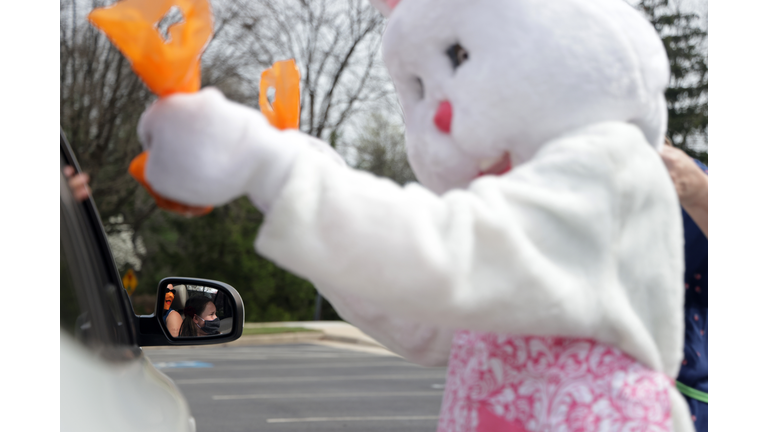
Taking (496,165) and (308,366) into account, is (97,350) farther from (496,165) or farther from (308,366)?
(308,366)

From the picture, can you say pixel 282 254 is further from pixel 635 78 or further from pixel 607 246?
pixel 635 78

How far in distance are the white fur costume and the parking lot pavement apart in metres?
5.66

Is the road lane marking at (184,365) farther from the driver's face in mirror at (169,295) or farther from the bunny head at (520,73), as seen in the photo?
the bunny head at (520,73)

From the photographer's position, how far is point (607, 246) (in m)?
1.15

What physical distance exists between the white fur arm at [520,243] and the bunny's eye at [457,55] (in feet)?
0.89

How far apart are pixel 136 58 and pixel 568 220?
0.67m

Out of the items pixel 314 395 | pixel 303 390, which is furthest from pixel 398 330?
pixel 303 390

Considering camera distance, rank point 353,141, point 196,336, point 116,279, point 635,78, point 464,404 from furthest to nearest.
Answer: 1. point 353,141
2. point 196,336
3. point 116,279
4. point 464,404
5. point 635,78

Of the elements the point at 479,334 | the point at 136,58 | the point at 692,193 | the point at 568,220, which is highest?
the point at 136,58

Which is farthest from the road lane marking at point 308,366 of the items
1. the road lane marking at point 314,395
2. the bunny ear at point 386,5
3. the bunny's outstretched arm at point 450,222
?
the bunny's outstretched arm at point 450,222

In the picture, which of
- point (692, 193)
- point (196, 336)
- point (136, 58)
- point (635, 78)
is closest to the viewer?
point (136, 58)

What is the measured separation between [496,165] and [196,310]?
1.06 metres

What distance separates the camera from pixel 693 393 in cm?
158

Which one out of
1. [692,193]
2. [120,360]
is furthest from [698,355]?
[120,360]
